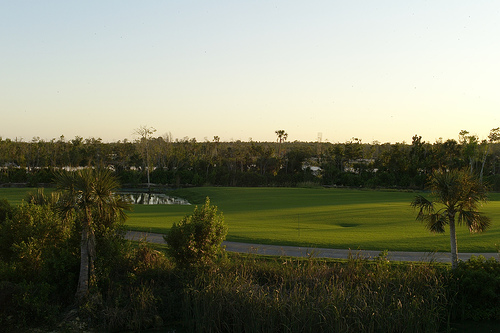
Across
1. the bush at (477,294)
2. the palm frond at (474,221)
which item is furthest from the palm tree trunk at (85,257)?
the palm frond at (474,221)

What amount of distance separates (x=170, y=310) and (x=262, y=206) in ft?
87.8

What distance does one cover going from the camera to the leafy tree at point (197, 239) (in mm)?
15453

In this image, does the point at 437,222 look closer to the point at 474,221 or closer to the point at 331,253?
the point at 474,221

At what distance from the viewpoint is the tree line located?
219ft

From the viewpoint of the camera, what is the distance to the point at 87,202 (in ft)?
45.4

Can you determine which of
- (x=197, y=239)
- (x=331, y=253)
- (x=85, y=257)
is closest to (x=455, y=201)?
(x=331, y=253)

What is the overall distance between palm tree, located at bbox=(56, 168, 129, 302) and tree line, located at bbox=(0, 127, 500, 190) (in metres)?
46.5

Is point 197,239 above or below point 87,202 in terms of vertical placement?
below

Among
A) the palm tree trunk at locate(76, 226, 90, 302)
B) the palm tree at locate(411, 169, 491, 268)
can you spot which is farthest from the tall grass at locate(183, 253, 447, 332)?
the palm tree trunk at locate(76, 226, 90, 302)

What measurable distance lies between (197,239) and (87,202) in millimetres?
4086

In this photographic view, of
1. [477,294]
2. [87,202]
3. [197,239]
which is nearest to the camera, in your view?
[87,202]

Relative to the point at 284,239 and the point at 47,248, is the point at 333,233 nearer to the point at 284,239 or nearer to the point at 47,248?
the point at 284,239

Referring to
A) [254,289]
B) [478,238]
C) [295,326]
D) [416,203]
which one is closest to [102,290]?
[254,289]

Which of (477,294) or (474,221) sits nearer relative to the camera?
(477,294)
